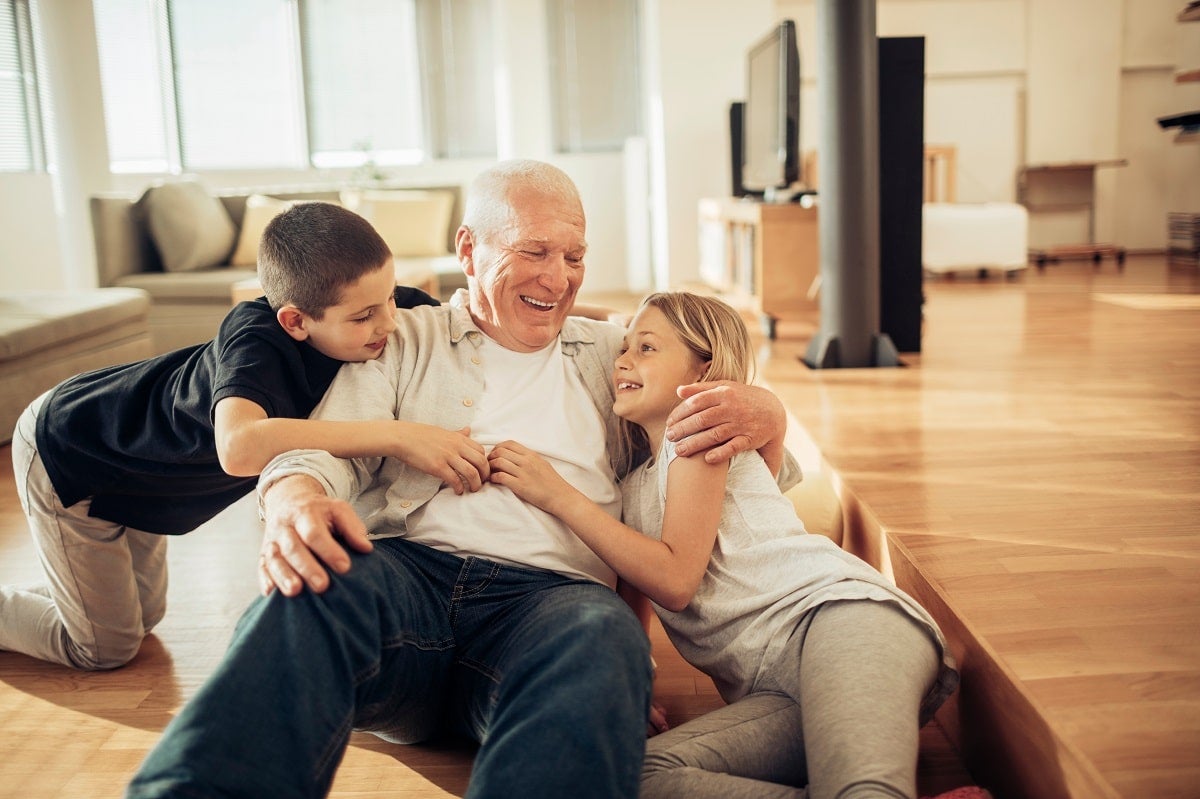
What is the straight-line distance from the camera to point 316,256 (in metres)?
1.54

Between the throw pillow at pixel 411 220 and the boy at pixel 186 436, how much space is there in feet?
14.1

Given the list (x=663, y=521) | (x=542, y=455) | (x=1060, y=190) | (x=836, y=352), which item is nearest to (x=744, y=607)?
(x=663, y=521)

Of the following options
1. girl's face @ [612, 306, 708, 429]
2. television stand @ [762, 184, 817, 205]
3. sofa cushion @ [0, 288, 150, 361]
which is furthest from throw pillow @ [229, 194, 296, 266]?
girl's face @ [612, 306, 708, 429]

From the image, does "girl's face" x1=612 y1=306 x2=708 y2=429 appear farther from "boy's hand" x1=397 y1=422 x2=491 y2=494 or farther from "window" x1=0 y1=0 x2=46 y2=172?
"window" x1=0 y1=0 x2=46 y2=172

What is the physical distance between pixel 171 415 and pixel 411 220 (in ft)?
15.5

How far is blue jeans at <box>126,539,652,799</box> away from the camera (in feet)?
3.56

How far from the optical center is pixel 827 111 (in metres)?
3.79

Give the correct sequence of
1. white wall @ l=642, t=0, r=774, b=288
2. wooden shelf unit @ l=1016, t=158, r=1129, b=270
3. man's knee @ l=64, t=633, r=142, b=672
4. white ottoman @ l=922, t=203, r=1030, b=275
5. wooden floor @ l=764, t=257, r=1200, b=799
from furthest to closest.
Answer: wooden shelf unit @ l=1016, t=158, r=1129, b=270 < white ottoman @ l=922, t=203, r=1030, b=275 < white wall @ l=642, t=0, r=774, b=288 < man's knee @ l=64, t=633, r=142, b=672 < wooden floor @ l=764, t=257, r=1200, b=799

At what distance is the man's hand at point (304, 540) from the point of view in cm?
121

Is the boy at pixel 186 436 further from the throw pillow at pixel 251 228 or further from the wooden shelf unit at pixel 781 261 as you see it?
the throw pillow at pixel 251 228

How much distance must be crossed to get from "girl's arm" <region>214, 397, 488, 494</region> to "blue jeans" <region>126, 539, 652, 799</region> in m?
0.15

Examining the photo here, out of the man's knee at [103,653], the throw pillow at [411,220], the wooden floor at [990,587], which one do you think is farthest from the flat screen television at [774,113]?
the man's knee at [103,653]

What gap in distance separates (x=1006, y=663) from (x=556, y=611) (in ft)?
2.06

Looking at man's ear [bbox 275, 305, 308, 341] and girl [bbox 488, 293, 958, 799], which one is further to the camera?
man's ear [bbox 275, 305, 308, 341]
